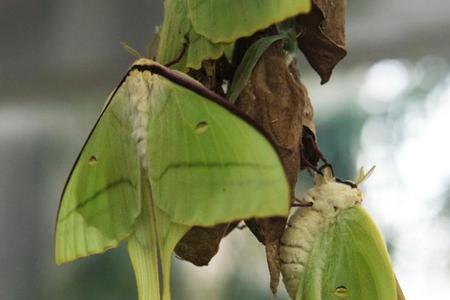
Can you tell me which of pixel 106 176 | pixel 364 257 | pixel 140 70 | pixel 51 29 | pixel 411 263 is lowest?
pixel 411 263

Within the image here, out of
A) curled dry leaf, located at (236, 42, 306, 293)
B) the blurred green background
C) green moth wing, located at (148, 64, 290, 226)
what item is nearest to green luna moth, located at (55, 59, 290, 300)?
green moth wing, located at (148, 64, 290, 226)

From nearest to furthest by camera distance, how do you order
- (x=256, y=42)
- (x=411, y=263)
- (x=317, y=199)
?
(x=256, y=42) → (x=317, y=199) → (x=411, y=263)

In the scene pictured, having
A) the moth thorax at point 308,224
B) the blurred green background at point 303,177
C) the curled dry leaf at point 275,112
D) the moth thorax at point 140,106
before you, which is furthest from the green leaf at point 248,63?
the blurred green background at point 303,177

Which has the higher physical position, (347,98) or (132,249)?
(347,98)

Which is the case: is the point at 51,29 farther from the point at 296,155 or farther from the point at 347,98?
the point at 296,155

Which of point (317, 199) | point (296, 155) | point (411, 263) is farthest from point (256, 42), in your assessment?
point (411, 263)

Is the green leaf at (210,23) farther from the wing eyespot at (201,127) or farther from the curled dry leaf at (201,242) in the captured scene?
the curled dry leaf at (201,242)

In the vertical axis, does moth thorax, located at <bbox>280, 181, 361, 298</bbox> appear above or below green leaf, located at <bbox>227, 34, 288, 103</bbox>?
below

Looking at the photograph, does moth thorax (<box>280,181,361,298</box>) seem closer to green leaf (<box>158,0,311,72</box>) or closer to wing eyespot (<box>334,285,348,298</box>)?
wing eyespot (<box>334,285,348,298</box>)
